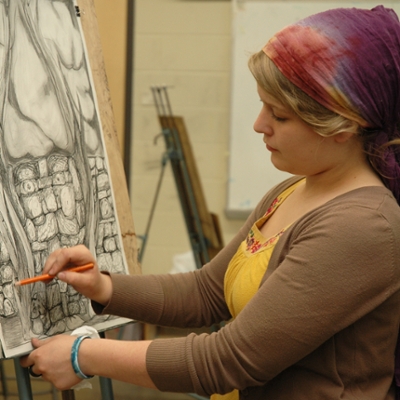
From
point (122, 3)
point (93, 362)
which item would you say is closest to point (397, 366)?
point (93, 362)

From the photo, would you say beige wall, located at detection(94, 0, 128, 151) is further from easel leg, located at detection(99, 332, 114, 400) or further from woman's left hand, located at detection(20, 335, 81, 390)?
woman's left hand, located at detection(20, 335, 81, 390)

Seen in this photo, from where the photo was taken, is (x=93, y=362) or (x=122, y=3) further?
(x=122, y=3)

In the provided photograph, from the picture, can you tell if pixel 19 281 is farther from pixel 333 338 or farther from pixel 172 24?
pixel 172 24

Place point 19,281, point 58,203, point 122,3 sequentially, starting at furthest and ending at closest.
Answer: point 122,3 < point 58,203 < point 19,281

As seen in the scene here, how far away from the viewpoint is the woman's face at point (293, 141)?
1.01 m

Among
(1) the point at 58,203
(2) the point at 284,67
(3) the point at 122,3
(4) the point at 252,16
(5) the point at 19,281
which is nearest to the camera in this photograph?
(2) the point at 284,67

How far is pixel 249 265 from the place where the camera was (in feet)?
3.63

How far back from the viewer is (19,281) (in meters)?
1.10

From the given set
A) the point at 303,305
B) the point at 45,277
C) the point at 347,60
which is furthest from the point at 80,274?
the point at 347,60

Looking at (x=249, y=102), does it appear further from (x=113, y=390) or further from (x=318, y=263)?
(x=318, y=263)

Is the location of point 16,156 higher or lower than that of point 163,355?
higher

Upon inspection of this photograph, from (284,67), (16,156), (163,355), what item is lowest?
(163,355)

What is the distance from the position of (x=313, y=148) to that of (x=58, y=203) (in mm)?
501

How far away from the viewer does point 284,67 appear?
38.7 inches
